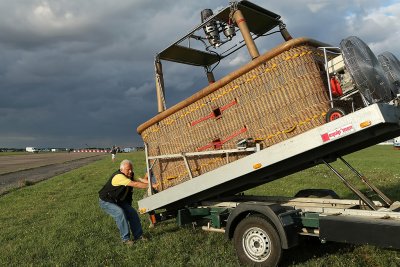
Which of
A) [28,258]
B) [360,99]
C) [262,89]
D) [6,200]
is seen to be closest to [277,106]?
[262,89]

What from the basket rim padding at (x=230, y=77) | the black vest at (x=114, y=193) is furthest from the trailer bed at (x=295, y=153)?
the basket rim padding at (x=230, y=77)

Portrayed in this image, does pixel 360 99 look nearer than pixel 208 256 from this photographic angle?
Yes

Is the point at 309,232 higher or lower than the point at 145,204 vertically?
lower

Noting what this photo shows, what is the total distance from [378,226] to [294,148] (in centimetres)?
143

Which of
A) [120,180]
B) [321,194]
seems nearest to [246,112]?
[321,194]

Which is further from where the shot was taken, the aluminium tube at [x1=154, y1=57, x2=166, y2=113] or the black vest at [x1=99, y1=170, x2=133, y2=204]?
the black vest at [x1=99, y1=170, x2=133, y2=204]

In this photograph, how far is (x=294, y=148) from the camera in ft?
18.4

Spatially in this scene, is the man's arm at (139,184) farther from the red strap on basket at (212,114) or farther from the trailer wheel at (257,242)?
the trailer wheel at (257,242)

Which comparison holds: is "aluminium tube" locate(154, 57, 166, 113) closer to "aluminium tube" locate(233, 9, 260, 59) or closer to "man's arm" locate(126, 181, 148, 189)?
"man's arm" locate(126, 181, 148, 189)

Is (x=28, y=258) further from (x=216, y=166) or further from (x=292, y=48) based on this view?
(x=292, y=48)

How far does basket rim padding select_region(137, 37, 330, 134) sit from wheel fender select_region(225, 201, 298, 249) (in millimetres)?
1989

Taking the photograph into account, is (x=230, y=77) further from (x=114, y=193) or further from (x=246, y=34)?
(x=114, y=193)

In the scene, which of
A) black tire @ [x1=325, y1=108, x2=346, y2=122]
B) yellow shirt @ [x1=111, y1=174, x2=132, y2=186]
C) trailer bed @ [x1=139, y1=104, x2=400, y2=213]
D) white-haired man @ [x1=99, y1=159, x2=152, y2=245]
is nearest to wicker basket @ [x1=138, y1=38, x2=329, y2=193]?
black tire @ [x1=325, y1=108, x2=346, y2=122]

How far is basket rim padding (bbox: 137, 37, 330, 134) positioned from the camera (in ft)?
18.8
